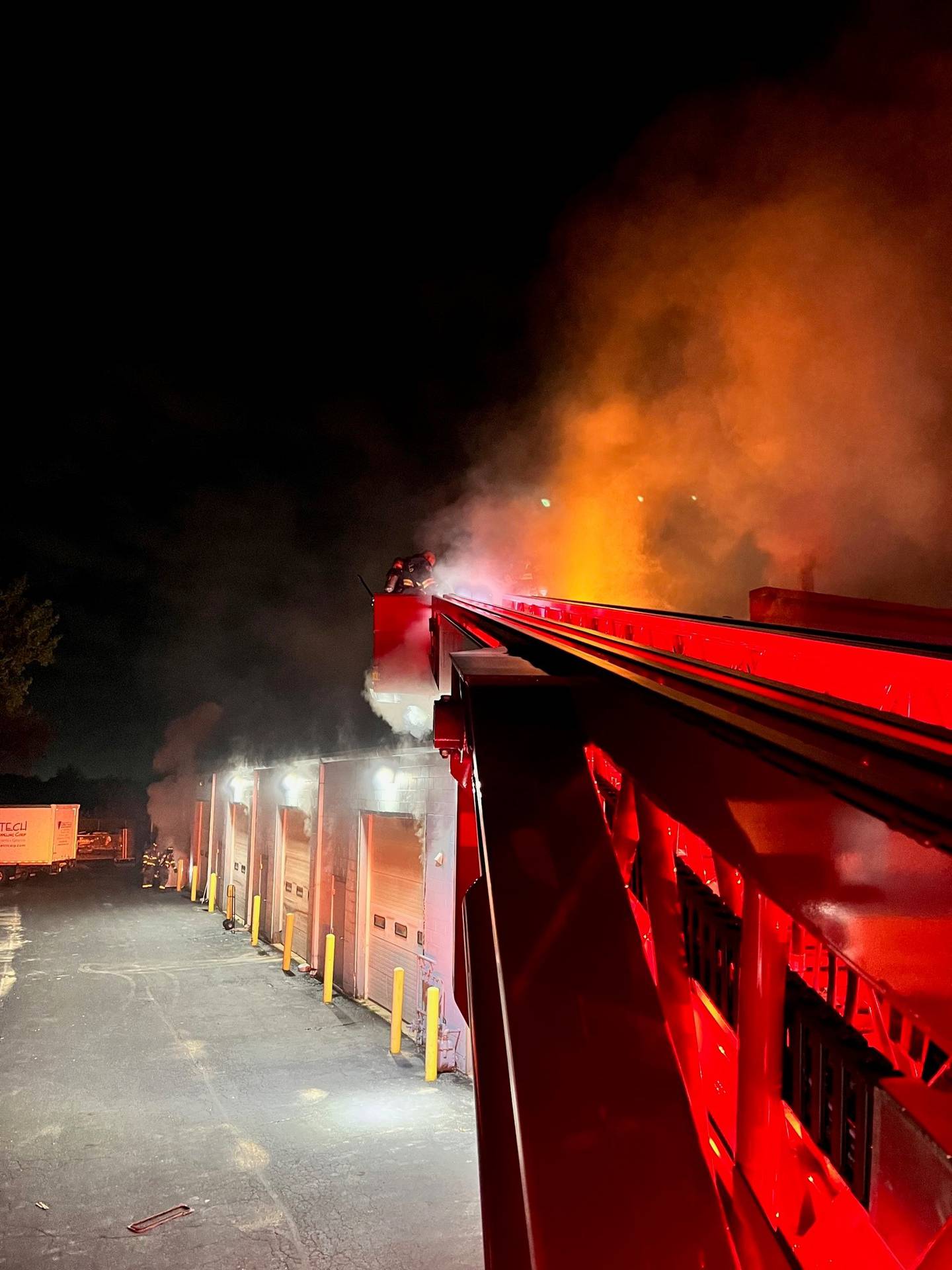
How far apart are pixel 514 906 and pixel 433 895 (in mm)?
10229

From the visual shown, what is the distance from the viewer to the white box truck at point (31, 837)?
97.0ft

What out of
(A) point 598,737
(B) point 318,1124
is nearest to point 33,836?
(B) point 318,1124

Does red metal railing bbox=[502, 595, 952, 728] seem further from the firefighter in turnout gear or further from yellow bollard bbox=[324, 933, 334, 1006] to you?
the firefighter in turnout gear

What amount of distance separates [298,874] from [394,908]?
18.6 ft

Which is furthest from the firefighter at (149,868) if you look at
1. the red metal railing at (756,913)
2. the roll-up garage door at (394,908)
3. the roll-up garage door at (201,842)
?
the red metal railing at (756,913)

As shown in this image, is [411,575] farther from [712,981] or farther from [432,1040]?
[712,981]

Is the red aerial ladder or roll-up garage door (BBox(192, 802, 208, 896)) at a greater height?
the red aerial ladder

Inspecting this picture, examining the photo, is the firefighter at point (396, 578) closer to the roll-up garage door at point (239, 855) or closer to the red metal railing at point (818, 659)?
the red metal railing at point (818, 659)

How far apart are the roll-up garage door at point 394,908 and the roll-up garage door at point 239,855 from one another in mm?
9845

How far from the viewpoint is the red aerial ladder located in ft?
2.68

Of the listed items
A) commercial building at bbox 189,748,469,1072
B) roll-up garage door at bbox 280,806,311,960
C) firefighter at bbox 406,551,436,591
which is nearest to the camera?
commercial building at bbox 189,748,469,1072

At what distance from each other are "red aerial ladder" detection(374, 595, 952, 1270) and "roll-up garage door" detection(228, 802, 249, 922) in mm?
22029

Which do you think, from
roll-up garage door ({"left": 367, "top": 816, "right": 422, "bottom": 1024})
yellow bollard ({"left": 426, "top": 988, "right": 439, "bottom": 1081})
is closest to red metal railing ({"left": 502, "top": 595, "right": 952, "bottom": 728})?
yellow bollard ({"left": 426, "top": 988, "right": 439, "bottom": 1081})

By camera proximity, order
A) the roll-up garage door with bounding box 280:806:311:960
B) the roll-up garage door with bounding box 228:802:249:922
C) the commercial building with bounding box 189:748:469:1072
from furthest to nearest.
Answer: the roll-up garage door with bounding box 228:802:249:922, the roll-up garage door with bounding box 280:806:311:960, the commercial building with bounding box 189:748:469:1072
